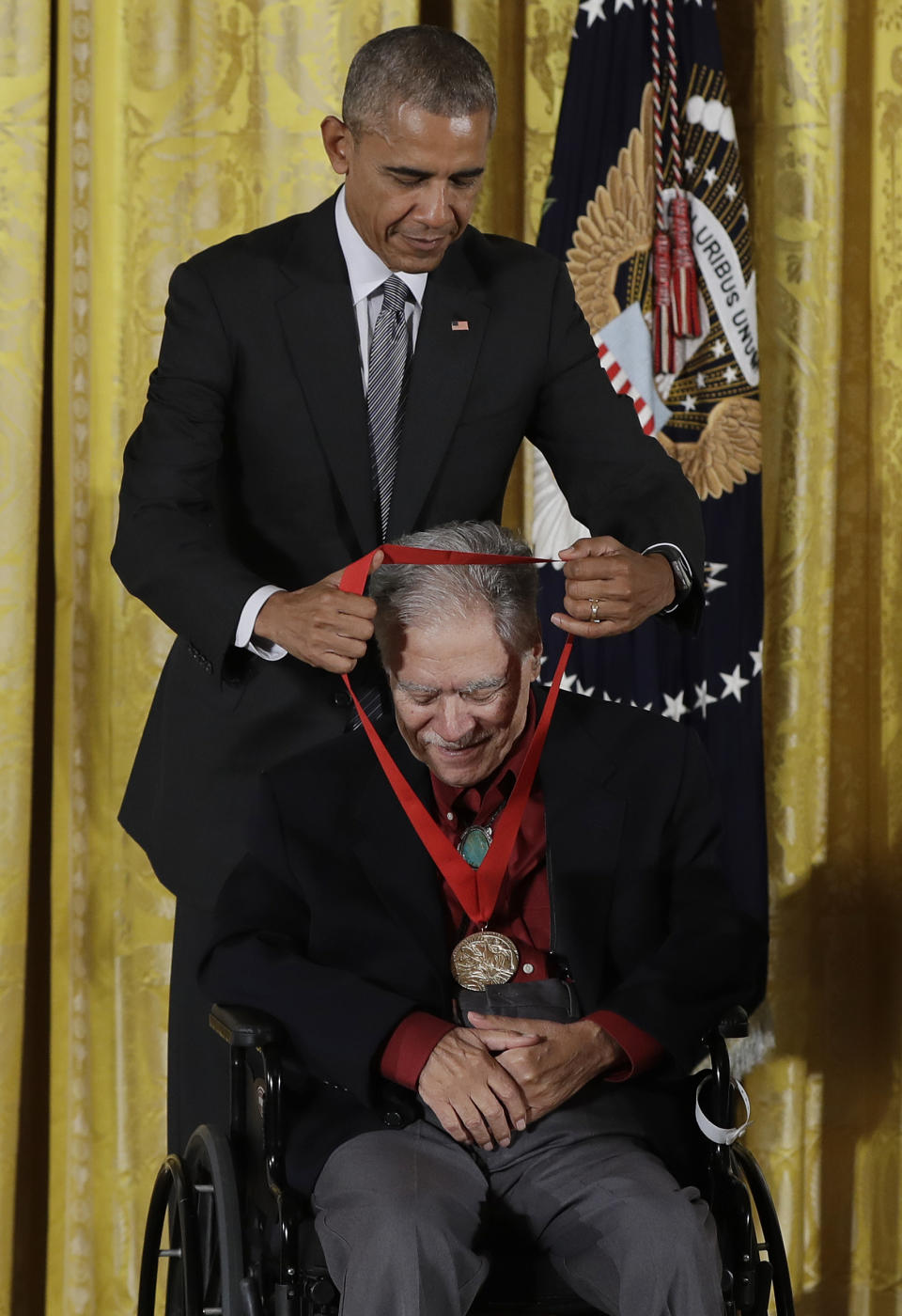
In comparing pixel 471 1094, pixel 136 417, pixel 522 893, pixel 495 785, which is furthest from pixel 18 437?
pixel 471 1094

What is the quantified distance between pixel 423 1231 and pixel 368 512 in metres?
1.07

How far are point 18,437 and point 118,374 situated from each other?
25 centimetres

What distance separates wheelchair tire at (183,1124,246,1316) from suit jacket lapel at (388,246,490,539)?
36.9 inches

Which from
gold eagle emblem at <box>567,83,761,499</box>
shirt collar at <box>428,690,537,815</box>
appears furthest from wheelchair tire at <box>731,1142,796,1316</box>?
gold eagle emblem at <box>567,83,761,499</box>

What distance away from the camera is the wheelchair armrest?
6.75 feet

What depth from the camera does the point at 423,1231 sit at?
6.37 feet

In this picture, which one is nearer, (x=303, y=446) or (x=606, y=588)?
(x=606, y=588)

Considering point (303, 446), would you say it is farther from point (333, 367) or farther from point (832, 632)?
point (832, 632)

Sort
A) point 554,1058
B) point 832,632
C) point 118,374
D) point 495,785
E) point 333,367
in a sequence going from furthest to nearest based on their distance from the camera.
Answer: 1. point 832,632
2. point 118,374
3. point 333,367
4. point 495,785
5. point 554,1058

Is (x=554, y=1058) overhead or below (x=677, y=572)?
below

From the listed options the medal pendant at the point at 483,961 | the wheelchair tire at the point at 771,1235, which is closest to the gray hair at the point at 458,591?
the medal pendant at the point at 483,961

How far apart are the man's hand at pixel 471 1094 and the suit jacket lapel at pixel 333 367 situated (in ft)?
2.72

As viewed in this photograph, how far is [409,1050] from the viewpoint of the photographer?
6.84 feet

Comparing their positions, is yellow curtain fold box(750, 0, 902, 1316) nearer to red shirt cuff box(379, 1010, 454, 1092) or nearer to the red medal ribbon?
the red medal ribbon
